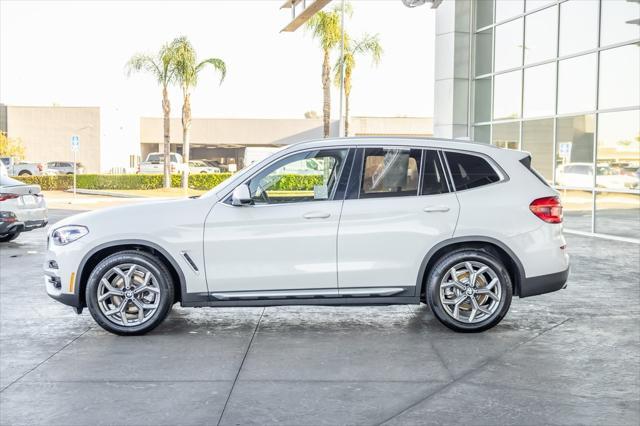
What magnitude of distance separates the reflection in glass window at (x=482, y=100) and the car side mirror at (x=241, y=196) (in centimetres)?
1652

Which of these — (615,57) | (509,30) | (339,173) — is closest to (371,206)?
(339,173)

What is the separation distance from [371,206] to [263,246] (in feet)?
3.40

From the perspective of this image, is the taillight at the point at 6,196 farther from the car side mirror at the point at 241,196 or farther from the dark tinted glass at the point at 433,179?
the dark tinted glass at the point at 433,179

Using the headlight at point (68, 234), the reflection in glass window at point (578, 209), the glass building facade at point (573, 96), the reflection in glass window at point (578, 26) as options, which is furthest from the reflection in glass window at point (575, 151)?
the headlight at point (68, 234)

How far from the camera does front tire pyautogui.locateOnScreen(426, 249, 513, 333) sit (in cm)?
721

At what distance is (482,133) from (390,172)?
52.6 feet

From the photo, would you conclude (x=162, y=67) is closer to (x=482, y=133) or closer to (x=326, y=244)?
(x=482, y=133)

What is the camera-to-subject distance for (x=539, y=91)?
19922 mm

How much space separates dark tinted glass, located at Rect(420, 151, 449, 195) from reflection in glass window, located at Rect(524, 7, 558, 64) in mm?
13214

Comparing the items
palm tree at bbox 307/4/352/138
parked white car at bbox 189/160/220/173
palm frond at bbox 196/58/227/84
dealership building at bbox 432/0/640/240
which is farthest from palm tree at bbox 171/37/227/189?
dealership building at bbox 432/0/640/240

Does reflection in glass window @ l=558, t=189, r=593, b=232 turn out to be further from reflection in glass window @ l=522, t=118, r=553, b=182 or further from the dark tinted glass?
the dark tinted glass

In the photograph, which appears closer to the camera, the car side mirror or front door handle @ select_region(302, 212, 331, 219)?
the car side mirror

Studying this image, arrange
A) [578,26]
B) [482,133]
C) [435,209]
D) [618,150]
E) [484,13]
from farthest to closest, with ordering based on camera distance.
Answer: [482,133] → [484,13] → [578,26] → [618,150] → [435,209]

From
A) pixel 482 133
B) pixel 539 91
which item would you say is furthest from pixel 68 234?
pixel 482 133
